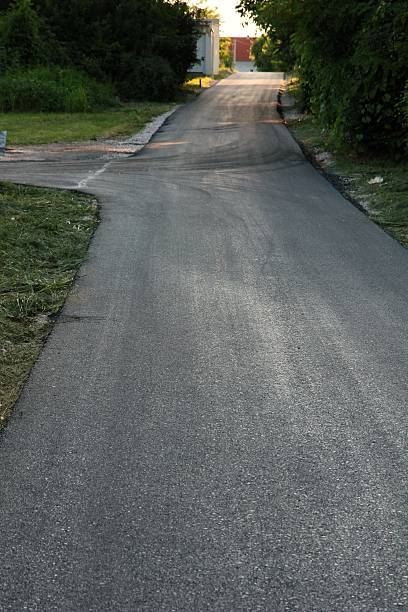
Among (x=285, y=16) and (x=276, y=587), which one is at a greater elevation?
(x=285, y=16)

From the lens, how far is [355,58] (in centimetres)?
1608

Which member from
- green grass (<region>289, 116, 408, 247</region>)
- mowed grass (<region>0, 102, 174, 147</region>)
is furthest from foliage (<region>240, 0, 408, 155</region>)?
mowed grass (<region>0, 102, 174, 147</region>)

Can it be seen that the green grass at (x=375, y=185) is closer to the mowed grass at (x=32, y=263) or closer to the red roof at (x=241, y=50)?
the mowed grass at (x=32, y=263)

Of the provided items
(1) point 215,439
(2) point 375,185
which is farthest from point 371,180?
(1) point 215,439

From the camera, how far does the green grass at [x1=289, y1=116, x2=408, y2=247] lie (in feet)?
36.3

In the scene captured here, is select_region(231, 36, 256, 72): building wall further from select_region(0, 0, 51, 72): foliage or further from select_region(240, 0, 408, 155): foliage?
select_region(240, 0, 408, 155): foliage

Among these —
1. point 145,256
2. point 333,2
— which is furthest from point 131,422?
A: point 333,2

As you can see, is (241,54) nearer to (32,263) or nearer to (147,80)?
(147,80)

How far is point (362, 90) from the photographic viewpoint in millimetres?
16734

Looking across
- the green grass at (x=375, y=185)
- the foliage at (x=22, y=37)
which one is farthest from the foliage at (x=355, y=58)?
the foliage at (x=22, y=37)

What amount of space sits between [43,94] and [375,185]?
63.3 ft

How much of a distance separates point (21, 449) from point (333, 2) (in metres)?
14.4

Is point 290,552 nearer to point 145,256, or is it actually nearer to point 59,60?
point 145,256

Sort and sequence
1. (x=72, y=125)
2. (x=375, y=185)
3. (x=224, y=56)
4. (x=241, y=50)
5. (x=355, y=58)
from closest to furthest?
(x=375, y=185) < (x=355, y=58) < (x=72, y=125) < (x=224, y=56) < (x=241, y=50)
